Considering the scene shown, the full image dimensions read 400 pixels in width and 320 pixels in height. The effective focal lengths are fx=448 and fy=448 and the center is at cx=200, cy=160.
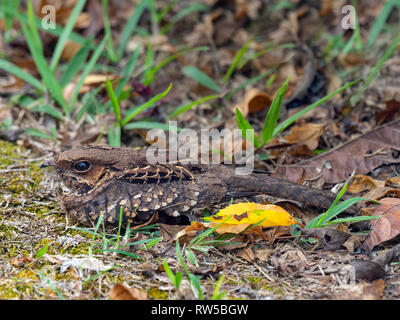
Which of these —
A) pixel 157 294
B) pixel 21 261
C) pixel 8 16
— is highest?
pixel 8 16

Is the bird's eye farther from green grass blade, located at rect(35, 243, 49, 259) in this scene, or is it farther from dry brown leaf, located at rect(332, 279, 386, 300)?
dry brown leaf, located at rect(332, 279, 386, 300)

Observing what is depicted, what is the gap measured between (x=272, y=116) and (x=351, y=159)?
2.51ft

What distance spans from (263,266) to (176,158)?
39.2 inches

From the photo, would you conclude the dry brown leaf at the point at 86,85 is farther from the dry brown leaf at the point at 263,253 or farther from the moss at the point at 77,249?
the dry brown leaf at the point at 263,253

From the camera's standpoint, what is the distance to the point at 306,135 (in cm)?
373

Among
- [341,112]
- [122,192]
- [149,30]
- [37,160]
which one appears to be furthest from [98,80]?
[341,112]

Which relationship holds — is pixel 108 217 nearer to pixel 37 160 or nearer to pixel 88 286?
pixel 88 286

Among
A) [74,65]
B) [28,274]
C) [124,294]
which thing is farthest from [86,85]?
[124,294]

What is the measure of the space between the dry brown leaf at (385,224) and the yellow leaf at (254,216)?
1.52 feet

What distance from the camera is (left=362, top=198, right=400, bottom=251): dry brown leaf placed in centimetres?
266

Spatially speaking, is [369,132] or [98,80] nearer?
[369,132]

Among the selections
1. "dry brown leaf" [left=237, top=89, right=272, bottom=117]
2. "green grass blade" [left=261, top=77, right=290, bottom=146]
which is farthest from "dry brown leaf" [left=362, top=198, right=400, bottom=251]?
"dry brown leaf" [left=237, top=89, right=272, bottom=117]

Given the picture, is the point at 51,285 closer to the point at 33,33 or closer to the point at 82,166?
the point at 82,166

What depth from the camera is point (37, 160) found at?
143 inches
